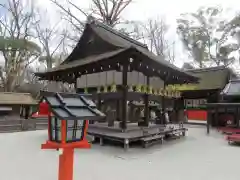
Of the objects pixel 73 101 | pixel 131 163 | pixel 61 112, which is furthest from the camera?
pixel 131 163

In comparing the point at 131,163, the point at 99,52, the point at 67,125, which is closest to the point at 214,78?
the point at 99,52

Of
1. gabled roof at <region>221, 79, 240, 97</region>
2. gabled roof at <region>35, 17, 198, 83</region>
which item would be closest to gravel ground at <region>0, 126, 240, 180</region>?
gabled roof at <region>35, 17, 198, 83</region>

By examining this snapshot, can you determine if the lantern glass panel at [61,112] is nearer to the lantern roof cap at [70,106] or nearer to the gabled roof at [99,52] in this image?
the lantern roof cap at [70,106]

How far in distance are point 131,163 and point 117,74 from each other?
4041 mm

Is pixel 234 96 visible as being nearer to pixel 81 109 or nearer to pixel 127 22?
pixel 81 109

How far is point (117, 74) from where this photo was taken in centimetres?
883

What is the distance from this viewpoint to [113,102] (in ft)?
41.0

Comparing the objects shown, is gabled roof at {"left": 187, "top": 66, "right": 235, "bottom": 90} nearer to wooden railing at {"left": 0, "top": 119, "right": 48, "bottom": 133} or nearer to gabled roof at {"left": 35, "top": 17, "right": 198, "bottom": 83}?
gabled roof at {"left": 35, "top": 17, "right": 198, "bottom": 83}

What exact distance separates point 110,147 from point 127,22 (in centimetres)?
1562

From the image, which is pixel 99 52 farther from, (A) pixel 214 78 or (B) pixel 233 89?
(A) pixel 214 78

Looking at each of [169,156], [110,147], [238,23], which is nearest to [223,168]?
[169,156]

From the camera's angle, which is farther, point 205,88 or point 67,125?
point 205,88

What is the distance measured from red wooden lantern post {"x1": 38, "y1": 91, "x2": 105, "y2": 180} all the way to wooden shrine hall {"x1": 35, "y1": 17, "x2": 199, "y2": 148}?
11.9 feet

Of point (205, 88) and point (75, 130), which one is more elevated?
point (205, 88)
